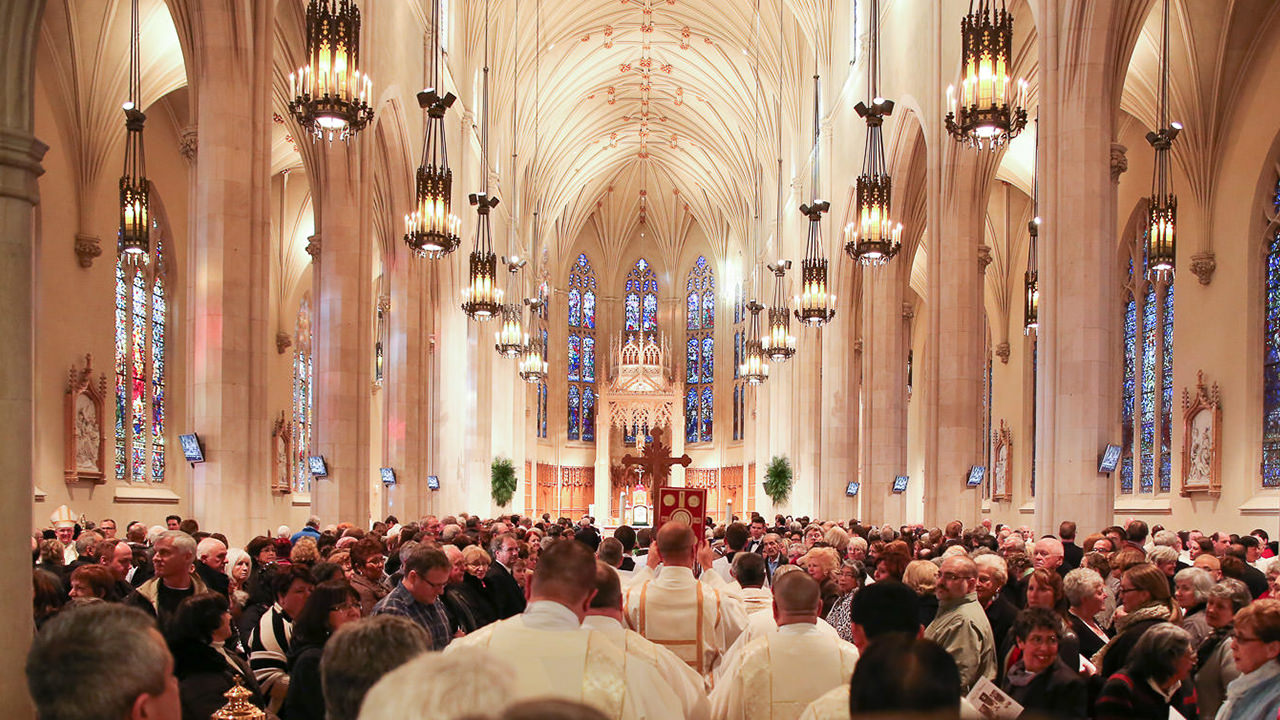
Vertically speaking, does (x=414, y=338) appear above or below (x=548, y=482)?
above

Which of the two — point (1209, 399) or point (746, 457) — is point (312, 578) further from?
point (746, 457)

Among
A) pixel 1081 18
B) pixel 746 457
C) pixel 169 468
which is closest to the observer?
pixel 1081 18

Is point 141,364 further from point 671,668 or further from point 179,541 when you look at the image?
point 671,668

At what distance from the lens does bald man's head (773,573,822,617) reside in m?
4.41

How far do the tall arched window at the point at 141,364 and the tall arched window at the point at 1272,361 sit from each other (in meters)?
19.4

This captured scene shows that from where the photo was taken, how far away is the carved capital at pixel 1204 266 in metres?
19.5

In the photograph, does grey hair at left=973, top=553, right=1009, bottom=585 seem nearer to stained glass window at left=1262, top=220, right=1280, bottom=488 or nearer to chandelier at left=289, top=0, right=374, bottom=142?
chandelier at left=289, top=0, right=374, bottom=142

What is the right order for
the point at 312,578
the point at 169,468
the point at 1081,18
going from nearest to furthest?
the point at 312,578, the point at 1081,18, the point at 169,468

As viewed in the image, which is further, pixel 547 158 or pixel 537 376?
pixel 547 158

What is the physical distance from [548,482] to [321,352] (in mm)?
31050

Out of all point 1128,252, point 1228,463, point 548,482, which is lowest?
point 548,482

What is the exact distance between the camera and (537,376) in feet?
105

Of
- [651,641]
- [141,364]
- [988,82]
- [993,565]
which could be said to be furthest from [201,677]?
[141,364]

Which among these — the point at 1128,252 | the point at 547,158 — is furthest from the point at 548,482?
the point at 1128,252
